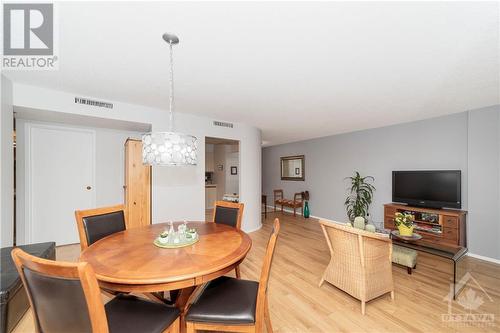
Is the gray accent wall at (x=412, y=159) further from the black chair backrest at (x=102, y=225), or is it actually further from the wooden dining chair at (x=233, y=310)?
the black chair backrest at (x=102, y=225)

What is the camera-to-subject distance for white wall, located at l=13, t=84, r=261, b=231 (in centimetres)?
267

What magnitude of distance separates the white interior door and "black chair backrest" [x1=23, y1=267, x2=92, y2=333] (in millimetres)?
3228

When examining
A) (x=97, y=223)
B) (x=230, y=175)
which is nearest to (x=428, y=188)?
(x=97, y=223)

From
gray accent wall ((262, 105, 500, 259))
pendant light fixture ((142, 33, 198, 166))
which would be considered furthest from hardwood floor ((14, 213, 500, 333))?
pendant light fixture ((142, 33, 198, 166))

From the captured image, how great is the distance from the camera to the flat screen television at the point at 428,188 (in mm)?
3436

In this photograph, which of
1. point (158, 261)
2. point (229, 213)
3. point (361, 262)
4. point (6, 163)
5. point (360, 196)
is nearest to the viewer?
point (158, 261)

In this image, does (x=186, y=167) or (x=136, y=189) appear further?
(x=186, y=167)

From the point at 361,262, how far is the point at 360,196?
3239 millimetres

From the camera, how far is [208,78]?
2297 mm

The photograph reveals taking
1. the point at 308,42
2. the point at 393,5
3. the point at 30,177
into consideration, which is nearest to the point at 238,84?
the point at 308,42

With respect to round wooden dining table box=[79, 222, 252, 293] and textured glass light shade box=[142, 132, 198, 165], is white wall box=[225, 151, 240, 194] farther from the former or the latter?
textured glass light shade box=[142, 132, 198, 165]

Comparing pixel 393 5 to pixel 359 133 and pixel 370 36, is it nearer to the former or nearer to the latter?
pixel 370 36

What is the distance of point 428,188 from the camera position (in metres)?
3.72

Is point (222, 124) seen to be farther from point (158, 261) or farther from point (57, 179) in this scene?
point (158, 261)
